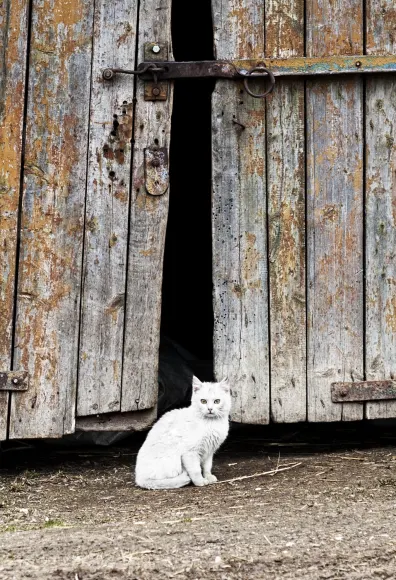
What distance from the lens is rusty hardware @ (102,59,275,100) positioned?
162 inches

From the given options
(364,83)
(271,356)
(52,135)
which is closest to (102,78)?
(52,135)

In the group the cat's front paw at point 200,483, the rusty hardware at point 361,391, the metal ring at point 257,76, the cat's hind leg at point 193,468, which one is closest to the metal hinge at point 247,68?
the metal ring at point 257,76

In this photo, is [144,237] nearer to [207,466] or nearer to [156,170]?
[156,170]

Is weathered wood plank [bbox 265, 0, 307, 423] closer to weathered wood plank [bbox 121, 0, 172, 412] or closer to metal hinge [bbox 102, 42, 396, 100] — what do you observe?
metal hinge [bbox 102, 42, 396, 100]

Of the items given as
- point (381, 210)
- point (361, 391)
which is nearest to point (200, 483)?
point (361, 391)

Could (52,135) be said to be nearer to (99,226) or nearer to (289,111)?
(99,226)

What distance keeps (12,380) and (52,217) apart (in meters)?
0.79

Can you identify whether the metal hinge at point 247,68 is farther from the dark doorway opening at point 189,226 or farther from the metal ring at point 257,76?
the dark doorway opening at point 189,226

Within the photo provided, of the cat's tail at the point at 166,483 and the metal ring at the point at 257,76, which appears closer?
the cat's tail at the point at 166,483

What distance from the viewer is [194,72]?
13.6ft

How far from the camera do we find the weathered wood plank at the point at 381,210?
4.20 m

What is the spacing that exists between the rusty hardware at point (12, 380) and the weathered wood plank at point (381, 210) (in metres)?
1.68

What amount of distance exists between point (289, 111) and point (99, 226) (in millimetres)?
1074

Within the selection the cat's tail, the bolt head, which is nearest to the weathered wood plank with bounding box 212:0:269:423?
the bolt head
